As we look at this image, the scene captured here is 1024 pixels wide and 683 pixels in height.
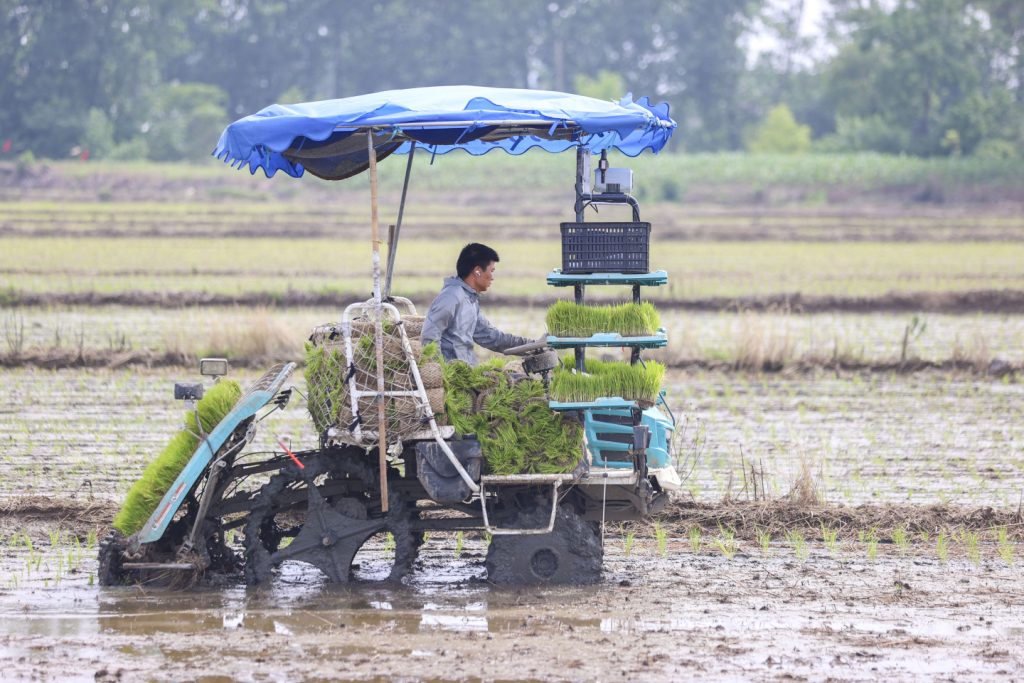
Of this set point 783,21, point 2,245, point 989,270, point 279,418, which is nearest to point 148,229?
point 2,245

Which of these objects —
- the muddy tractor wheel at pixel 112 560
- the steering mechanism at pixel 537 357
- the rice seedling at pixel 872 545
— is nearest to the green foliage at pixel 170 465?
the muddy tractor wheel at pixel 112 560

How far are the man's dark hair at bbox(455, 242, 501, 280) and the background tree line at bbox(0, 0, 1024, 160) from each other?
5140cm

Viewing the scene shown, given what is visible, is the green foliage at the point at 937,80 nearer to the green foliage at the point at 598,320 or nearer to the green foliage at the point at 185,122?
the green foliage at the point at 185,122

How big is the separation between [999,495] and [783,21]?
78386 millimetres

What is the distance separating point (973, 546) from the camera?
335 inches

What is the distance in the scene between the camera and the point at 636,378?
292 inches

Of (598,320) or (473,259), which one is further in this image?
(473,259)

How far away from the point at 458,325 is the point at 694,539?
2.08 metres

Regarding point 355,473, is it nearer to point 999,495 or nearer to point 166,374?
point 999,495

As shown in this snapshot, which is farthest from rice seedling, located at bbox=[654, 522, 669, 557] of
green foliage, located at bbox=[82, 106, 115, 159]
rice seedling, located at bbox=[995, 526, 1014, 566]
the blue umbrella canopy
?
green foliage, located at bbox=[82, 106, 115, 159]

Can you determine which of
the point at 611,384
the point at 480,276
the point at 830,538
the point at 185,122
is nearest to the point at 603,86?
the point at 185,122

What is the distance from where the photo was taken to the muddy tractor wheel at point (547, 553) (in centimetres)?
771

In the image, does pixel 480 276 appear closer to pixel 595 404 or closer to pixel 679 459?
pixel 595 404

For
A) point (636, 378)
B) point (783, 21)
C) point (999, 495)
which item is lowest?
point (999, 495)
